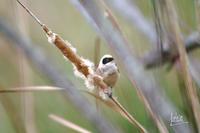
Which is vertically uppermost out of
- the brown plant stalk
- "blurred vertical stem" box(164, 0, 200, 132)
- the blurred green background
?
the blurred green background

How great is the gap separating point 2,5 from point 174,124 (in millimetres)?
560

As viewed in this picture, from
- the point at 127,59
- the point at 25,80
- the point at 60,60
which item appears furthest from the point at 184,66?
the point at 60,60

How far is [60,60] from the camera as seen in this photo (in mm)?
1298

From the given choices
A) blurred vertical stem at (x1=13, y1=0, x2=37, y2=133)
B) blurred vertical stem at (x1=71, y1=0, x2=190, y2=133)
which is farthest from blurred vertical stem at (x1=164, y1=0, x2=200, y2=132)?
blurred vertical stem at (x1=13, y1=0, x2=37, y2=133)

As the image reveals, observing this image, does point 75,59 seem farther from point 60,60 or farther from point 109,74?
point 60,60

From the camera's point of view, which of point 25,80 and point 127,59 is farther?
point 25,80

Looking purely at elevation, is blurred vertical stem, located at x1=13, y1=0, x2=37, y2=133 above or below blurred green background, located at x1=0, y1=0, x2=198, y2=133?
below

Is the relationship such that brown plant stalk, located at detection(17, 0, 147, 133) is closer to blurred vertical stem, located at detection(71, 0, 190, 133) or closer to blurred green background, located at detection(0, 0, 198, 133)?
blurred vertical stem, located at detection(71, 0, 190, 133)

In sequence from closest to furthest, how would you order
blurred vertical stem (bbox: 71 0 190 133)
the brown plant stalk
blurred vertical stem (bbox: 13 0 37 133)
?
the brown plant stalk
blurred vertical stem (bbox: 71 0 190 133)
blurred vertical stem (bbox: 13 0 37 133)

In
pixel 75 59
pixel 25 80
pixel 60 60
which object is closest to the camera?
pixel 75 59

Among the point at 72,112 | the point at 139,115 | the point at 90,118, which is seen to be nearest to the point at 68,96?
the point at 90,118

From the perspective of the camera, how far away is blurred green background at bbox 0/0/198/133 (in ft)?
2.68

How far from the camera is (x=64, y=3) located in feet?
3.55

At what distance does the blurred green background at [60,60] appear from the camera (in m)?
0.82
